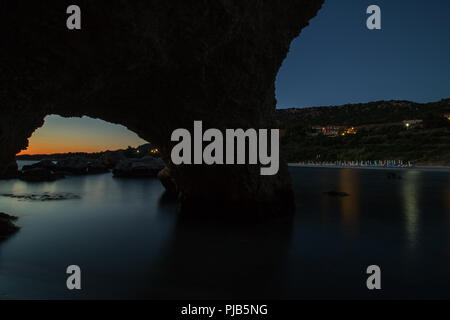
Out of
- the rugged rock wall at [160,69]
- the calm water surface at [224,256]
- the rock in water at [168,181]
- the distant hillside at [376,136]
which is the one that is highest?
the distant hillside at [376,136]

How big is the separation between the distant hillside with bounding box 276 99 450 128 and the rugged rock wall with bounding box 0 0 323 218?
9213 cm

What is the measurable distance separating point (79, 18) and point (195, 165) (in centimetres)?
595

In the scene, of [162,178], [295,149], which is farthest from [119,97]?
[295,149]

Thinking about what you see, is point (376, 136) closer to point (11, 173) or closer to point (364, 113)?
point (364, 113)

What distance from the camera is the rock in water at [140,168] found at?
31836mm

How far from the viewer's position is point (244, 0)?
23.8ft

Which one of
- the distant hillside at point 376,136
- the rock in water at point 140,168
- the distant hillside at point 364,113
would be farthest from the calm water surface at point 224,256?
the distant hillside at point 364,113

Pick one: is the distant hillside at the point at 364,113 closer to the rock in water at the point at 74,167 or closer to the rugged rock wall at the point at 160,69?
the rock in water at the point at 74,167

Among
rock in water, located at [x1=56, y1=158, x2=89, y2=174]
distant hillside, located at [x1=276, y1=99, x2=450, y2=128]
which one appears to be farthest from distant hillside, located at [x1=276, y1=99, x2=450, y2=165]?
rock in water, located at [x1=56, y1=158, x2=89, y2=174]

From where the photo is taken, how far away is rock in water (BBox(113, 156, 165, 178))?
3184 centimetres

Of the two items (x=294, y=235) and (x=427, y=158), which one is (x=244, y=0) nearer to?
(x=294, y=235)

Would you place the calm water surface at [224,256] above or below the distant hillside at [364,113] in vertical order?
below

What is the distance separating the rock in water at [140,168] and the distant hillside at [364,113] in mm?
73534

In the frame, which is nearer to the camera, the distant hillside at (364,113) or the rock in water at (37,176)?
the rock in water at (37,176)
